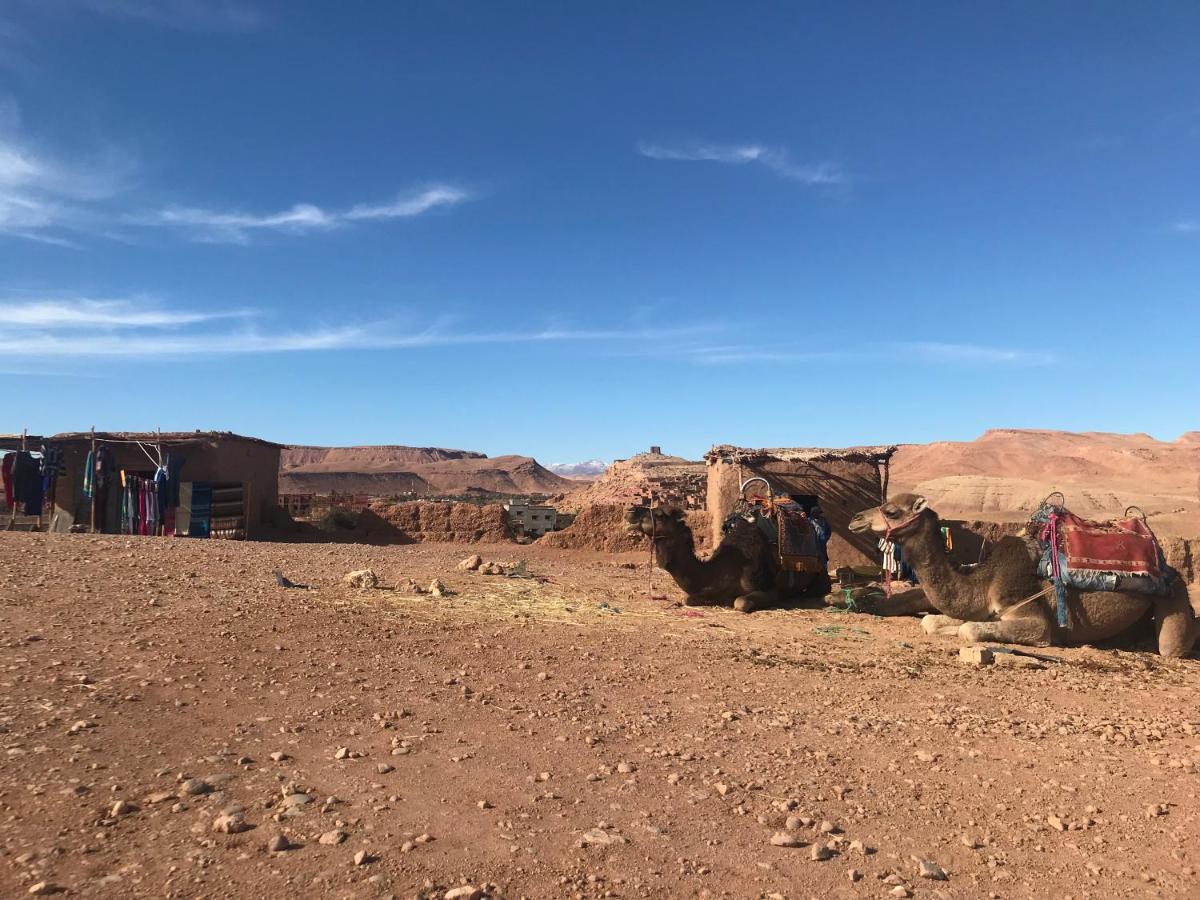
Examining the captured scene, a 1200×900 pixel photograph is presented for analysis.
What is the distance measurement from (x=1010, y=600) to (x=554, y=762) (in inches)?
260

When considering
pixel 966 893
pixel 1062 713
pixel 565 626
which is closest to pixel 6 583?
pixel 565 626

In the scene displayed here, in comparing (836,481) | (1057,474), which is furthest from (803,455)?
(1057,474)

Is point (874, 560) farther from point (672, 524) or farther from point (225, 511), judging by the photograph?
point (225, 511)

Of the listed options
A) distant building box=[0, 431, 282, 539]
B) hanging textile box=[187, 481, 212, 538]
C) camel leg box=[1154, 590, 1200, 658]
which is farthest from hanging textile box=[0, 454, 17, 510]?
camel leg box=[1154, 590, 1200, 658]

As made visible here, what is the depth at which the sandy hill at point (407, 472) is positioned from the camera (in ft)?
302

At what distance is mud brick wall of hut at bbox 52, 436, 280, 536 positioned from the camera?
2153 cm

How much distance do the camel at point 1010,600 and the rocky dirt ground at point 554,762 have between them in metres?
0.43

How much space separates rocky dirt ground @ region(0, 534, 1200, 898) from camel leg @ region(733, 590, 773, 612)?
2780mm

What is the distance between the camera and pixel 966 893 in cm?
328

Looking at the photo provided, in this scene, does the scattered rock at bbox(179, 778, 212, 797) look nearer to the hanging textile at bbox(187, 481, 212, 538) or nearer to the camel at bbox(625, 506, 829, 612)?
the camel at bbox(625, 506, 829, 612)

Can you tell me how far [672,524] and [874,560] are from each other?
7693 mm

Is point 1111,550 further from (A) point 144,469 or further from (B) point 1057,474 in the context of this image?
(B) point 1057,474

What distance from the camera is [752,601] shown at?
1147cm

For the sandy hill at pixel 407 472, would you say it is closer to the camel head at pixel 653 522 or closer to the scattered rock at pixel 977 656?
the camel head at pixel 653 522
